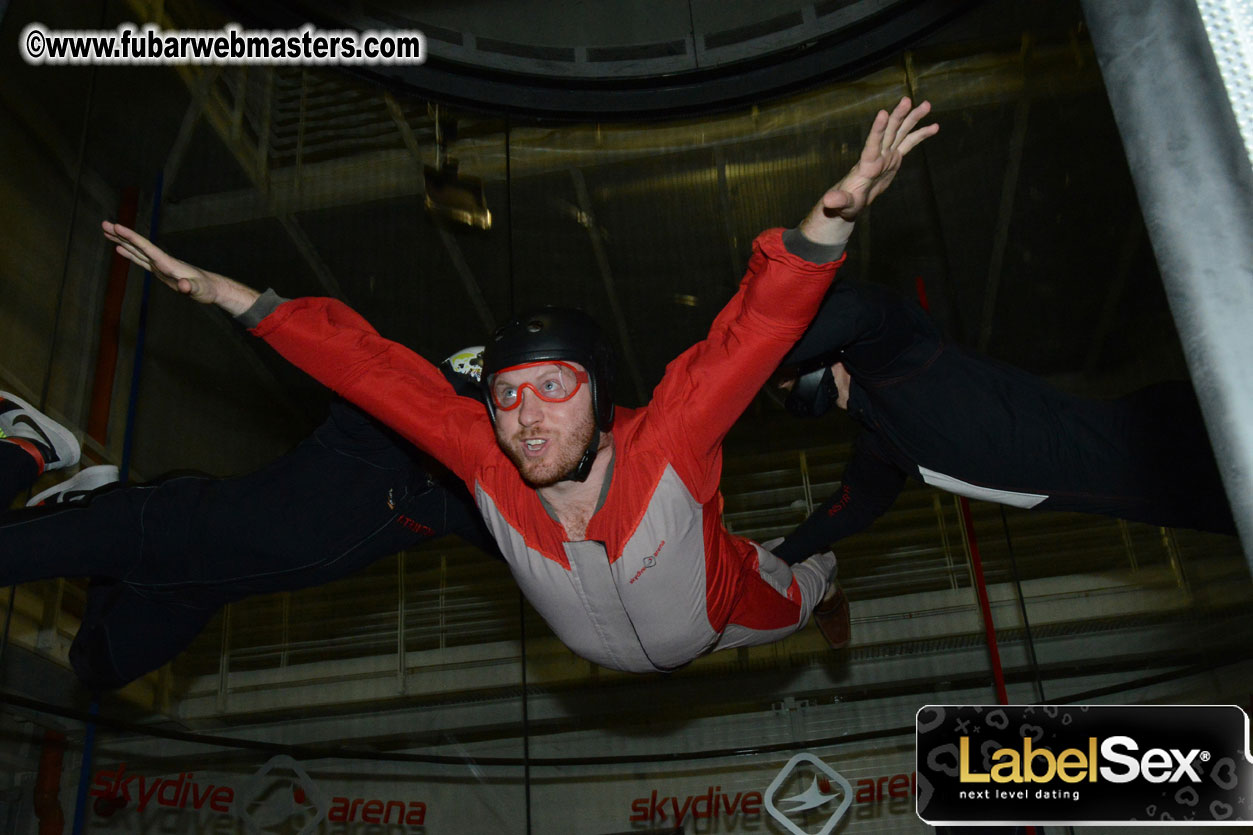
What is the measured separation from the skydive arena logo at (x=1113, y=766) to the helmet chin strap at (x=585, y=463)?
100cm

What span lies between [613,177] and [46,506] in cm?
257

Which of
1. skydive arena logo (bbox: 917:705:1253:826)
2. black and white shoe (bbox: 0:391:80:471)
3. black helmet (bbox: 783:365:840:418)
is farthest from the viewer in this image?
black and white shoe (bbox: 0:391:80:471)

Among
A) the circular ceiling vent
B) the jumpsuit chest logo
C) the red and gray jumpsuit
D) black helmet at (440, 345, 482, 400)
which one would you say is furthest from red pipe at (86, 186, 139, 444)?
the jumpsuit chest logo

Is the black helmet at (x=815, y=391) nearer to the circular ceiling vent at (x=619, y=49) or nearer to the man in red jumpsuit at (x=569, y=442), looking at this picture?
the man in red jumpsuit at (x=569, y=442)

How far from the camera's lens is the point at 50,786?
10.3ft

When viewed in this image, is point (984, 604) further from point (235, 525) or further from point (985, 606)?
point (235, 525)

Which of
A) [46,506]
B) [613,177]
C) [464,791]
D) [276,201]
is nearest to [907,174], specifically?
[613,177]

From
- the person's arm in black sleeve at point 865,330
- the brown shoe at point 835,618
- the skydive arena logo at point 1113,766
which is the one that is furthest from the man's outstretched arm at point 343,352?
the brown shoe at point 835,618

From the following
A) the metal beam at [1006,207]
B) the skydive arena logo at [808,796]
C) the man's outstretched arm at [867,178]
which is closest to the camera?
the man's outstretched arm at [867,178]

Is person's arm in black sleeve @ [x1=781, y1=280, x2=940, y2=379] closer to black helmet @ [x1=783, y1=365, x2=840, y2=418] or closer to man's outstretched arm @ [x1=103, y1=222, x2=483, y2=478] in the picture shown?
black helmet @ [x1=783, y1=365, x2=840, y2=418]

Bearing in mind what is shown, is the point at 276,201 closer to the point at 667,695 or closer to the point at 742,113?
the point at 742,113

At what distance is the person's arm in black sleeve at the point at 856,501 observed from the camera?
2.67m

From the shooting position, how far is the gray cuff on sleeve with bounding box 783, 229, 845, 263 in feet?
5.51

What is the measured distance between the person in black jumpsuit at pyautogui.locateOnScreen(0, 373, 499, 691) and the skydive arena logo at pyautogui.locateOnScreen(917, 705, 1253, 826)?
1475mm
